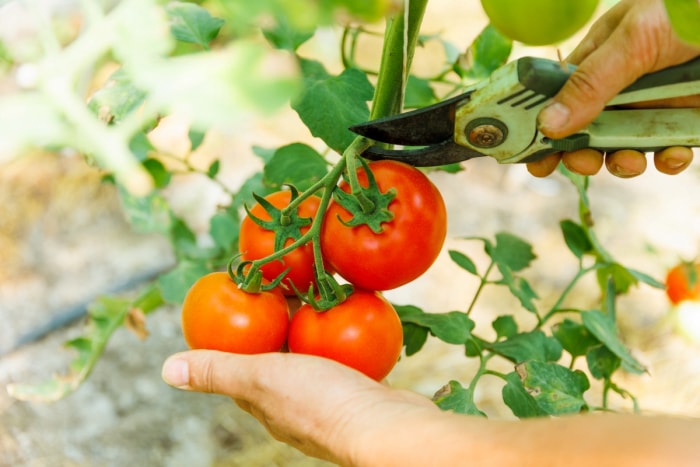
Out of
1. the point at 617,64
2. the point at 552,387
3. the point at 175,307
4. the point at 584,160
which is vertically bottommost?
the point at 175,307

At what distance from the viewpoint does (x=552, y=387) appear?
0.67 metres

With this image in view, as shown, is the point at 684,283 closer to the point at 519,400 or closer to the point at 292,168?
the point at 519,400

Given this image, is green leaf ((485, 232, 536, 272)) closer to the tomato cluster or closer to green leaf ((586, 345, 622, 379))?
green leaf ((586, 345, 622, 379))

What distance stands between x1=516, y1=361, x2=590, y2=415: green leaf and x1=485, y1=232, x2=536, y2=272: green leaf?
0.64 ft

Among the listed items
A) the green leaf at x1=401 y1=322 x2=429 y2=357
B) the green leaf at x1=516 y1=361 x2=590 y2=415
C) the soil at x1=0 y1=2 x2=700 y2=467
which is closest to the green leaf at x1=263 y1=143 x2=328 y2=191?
the green leaf at x1=401 y1=322 x2=429 y2=357

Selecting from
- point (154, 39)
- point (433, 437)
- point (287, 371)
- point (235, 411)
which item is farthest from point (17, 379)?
point (154, 39)

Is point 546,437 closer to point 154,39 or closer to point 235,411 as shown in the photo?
point 154,39

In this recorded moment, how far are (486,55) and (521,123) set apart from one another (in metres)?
0.31

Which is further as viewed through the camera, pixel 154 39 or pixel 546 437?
pixel 546 437

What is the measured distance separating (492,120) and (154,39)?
379 mm

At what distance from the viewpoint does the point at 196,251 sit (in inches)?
39.1

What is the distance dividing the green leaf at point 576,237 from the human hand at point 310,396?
15.7 inches

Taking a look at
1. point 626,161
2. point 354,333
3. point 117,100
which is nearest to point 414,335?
point 354,333

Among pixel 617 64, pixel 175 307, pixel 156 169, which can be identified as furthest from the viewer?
pixel 175 307
